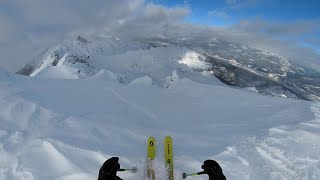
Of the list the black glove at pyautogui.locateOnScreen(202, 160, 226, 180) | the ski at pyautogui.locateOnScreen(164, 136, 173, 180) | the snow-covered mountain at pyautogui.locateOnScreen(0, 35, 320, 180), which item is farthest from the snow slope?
the black glove at pyautogui.locateOnScreen(202, 160, 226, 180)

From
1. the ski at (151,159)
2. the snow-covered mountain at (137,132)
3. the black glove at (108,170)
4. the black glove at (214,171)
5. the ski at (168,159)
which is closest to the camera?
the black glove at (108,170)

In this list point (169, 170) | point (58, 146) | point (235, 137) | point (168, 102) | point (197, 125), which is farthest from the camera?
point (168, 102)

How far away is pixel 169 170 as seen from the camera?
1076 centimetres

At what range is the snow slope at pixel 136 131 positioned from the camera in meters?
11.5

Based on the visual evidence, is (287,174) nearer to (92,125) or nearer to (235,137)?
(235,137)

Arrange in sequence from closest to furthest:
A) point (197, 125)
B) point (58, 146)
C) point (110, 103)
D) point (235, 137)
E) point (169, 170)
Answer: point (169, 170)
point (58, 146)
point (235, 137)
point (197, 125)
point (110, 103)

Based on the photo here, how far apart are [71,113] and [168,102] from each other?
23.6 ft

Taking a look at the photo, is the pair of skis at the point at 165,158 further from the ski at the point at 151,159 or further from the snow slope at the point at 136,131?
the snow slope at the point at 136,131

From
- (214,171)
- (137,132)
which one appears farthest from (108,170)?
(137,132)

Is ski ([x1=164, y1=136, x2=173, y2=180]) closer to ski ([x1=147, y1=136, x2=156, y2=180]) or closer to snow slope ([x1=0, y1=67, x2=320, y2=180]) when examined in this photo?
snow slope ([x1=0, y1=67, x2=320, y2=180])

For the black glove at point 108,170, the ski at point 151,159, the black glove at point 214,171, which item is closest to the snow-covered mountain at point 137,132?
the ski at point 151,159

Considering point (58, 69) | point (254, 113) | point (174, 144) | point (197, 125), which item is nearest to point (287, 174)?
point (174, 144)

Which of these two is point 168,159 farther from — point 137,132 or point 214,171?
point 137,132

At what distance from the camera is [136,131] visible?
1505 centimetres
